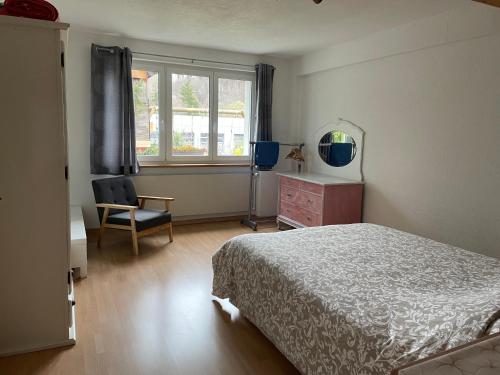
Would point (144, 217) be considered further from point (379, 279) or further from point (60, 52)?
point (379, 279)

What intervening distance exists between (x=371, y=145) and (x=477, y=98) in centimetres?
128

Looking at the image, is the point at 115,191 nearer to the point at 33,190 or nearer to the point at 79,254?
the point at 79,254

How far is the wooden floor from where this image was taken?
212 cm

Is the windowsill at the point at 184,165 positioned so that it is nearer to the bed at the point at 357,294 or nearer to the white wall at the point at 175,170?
the white wall at the point at 175,170

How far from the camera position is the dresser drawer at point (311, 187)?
169 inches

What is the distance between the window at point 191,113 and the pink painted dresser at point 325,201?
4.16ft

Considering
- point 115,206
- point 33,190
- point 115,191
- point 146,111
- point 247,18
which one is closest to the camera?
point 33,190

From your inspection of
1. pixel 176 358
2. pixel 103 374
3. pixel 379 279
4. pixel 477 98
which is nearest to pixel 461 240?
pixel 477 98

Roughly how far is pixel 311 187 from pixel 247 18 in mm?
1937

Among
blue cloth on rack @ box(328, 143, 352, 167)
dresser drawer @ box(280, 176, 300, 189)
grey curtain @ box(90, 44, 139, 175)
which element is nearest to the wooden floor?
grey curtain @ box(90, 44, 139, 175)

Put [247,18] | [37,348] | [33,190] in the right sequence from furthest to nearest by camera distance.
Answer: [247,18] → [37,348] → [33,190]

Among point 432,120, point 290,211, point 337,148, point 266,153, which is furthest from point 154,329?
point 337,148

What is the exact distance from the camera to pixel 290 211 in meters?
4.88

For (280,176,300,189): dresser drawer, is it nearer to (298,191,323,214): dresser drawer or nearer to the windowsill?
(298,191,323,214): dresser drawer
